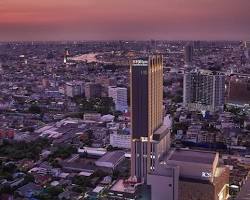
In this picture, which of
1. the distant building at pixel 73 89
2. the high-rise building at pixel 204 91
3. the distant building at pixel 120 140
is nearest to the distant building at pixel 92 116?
the distant building at pixel 120 140

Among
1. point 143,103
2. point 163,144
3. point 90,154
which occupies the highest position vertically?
point 143,103

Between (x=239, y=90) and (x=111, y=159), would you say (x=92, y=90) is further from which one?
(x=111, y=159)

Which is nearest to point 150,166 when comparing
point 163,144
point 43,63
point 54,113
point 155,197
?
point 163,144

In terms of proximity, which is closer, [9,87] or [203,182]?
[203,182]

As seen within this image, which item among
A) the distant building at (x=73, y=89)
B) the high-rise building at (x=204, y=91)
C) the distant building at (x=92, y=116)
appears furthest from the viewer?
the distant building at (x=73, y=89)

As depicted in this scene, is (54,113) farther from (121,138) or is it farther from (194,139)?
(194,139)

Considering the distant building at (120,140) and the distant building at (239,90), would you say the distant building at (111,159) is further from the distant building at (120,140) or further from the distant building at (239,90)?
the distant building at (239,90)

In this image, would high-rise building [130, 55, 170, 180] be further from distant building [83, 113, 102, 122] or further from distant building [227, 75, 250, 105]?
distant building [227, 75, 250, 105]
